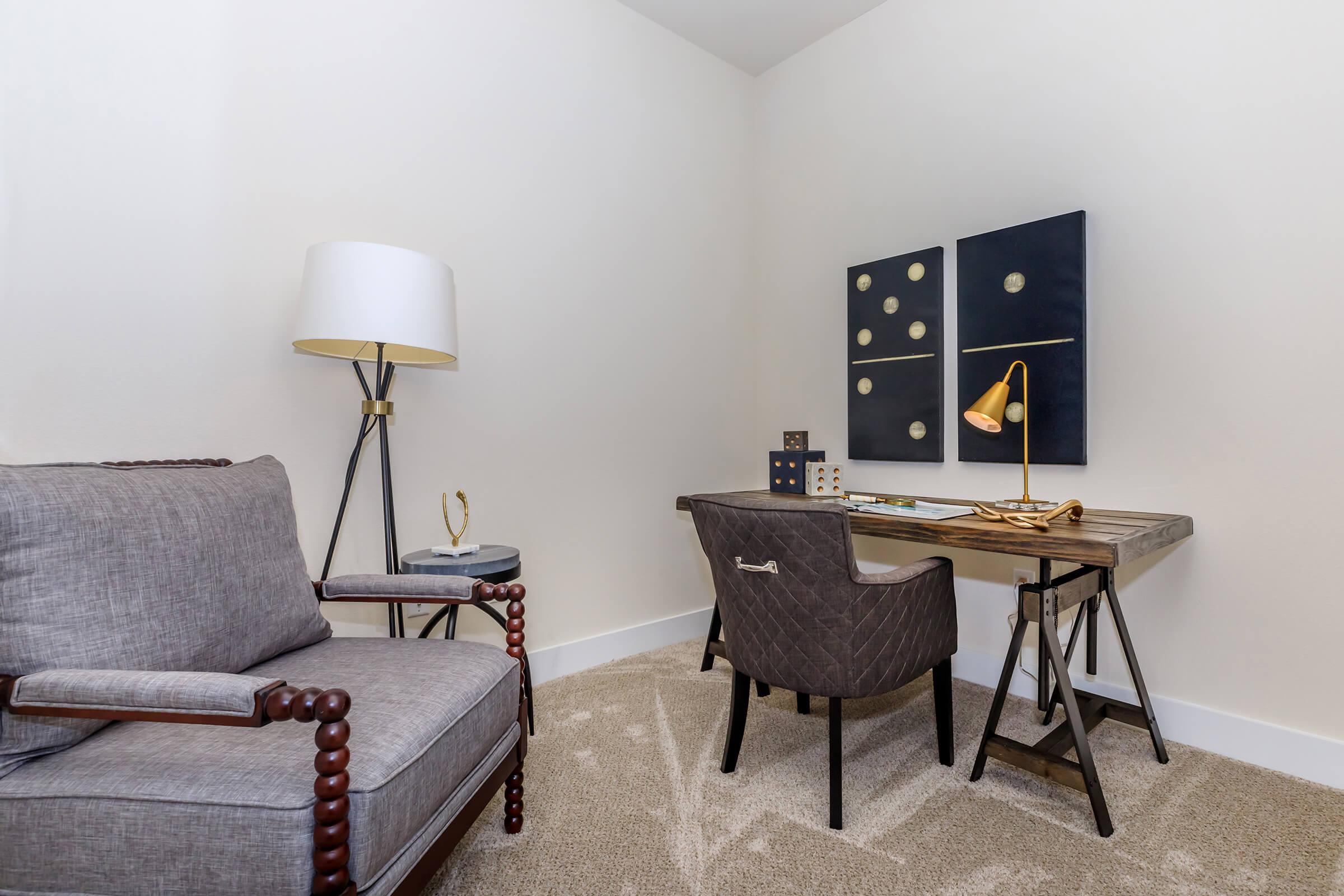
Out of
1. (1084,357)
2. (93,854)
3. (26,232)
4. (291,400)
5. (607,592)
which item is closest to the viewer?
(93,854)

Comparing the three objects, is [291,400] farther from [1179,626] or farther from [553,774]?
[1179,626]

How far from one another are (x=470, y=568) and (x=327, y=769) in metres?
1.00

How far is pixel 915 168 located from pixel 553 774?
2550mm

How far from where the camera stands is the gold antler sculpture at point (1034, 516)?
5.60 ft

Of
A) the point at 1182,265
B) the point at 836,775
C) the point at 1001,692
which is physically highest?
the point at 1182,265

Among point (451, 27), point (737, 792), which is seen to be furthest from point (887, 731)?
point (451, 27)

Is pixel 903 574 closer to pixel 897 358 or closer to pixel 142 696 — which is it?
pixel 897 358

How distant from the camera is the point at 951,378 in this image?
251cm

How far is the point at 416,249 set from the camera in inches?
87.1

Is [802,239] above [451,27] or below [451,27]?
below

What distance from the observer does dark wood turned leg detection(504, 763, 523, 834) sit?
1524mm

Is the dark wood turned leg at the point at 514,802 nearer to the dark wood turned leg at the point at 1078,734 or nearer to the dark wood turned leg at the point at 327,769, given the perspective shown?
the dark wood turned leg at the point at 327,769

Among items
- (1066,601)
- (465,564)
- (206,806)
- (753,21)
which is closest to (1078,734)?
(1066,601)

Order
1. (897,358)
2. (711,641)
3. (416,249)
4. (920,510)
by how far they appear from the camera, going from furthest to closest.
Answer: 1. (897,358)
2. (711,641)
3. (416,249)
4. (920,510)
